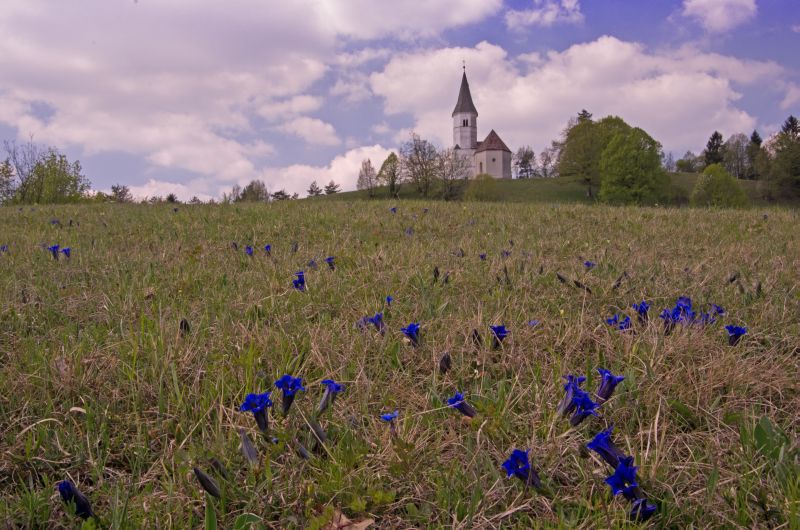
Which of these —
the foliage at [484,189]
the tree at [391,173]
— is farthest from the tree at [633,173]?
the tree at [391,173]

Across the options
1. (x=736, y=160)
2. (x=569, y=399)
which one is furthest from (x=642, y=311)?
(x=736, y=160)

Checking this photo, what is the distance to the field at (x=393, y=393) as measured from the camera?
5.72ft

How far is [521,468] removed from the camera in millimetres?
1694

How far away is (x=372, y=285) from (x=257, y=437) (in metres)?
A: 2.20

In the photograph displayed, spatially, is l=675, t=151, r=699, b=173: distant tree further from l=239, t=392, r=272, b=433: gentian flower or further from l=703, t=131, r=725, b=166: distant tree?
l=239, t=392, r=272, b=433: gentian flower

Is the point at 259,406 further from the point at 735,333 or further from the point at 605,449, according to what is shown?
the point at 735,333

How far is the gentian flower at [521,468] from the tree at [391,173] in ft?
235

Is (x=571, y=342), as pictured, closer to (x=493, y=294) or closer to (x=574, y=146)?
(x=493, y=294)

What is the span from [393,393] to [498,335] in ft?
1.98

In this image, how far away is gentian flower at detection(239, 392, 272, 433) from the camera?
6.24 ft

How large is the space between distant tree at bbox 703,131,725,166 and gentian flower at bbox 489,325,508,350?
11447 centimetres

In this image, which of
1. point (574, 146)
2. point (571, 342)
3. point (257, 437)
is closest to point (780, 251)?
point (571, 342)

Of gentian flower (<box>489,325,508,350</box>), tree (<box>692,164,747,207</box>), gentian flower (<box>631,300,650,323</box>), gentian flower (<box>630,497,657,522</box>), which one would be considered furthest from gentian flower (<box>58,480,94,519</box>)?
tree (<box>692,164,747,207</box>)

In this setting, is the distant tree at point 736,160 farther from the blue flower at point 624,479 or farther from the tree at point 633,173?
the blue flower at point 624,479
